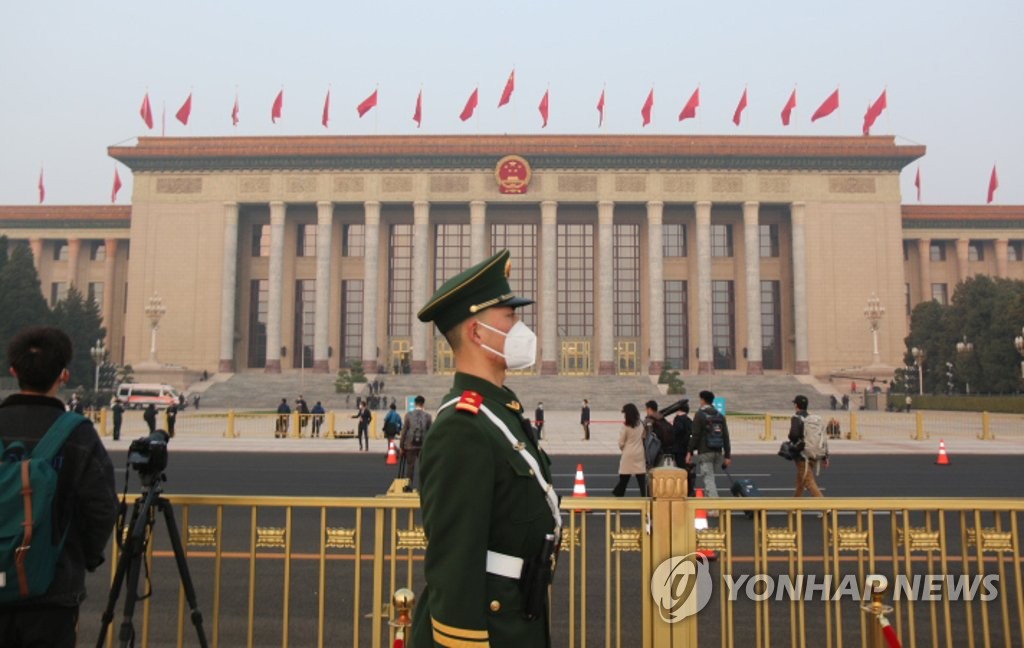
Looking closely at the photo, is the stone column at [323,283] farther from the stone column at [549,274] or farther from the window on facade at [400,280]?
the stone column at [549,274]

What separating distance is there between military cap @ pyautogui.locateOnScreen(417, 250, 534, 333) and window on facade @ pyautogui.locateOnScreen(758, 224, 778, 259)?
64391 millimetres

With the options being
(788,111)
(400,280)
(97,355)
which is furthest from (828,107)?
(97,355)

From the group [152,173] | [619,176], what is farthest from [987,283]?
[152,173]

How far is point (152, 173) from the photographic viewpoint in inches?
2409

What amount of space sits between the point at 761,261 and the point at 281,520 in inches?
2292

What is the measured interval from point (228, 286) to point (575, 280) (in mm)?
27584

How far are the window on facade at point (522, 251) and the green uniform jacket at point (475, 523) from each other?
6030 centimetres

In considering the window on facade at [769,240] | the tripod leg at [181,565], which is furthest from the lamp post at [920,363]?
the tripod leg at [181,565]

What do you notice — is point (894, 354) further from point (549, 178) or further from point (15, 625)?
point (15, 625)

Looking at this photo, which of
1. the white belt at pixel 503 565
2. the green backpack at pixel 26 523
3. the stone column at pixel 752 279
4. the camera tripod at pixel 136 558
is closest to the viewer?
the white belt at pixel 503 565

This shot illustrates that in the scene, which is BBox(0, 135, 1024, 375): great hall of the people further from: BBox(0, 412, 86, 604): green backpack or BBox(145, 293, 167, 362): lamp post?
BBox(0, 412, 86, 604): green backpack

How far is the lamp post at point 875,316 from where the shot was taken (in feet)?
174

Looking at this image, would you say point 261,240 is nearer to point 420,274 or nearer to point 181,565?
point 420,274

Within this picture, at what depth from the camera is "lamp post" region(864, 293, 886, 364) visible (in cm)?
5316
